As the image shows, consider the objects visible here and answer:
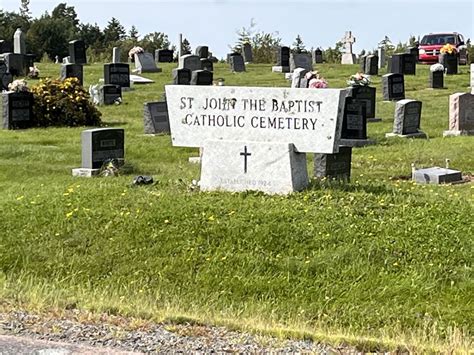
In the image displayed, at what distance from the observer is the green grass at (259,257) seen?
23.5 feet

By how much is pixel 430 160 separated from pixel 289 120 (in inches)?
214

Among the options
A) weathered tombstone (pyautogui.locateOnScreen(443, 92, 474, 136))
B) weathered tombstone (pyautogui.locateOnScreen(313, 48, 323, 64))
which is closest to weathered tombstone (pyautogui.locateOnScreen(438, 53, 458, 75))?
weathered tombstone (pyautogui.locateOnScreen(313, 48, 323, 64))

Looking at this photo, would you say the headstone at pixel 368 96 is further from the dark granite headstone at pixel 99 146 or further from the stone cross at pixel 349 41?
Result: the stone cross at pixel 349 41

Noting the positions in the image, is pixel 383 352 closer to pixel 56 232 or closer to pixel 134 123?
pixel 56 232

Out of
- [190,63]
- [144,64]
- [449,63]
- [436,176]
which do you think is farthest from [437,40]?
[436,176]

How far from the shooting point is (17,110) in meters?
20.0

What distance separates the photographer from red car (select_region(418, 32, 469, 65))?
4147 cm

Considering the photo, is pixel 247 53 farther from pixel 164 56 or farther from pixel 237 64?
pixel 237 64

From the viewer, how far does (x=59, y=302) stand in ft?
21.9

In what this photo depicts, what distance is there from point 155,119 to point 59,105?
286 centimetres

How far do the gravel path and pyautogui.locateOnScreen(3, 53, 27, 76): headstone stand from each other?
28.9 m

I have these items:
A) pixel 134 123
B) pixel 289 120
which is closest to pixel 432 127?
pixel 134 123

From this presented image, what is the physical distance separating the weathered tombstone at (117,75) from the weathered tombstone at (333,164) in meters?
16.9

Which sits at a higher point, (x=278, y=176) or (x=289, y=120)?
(x=289, y=120)
